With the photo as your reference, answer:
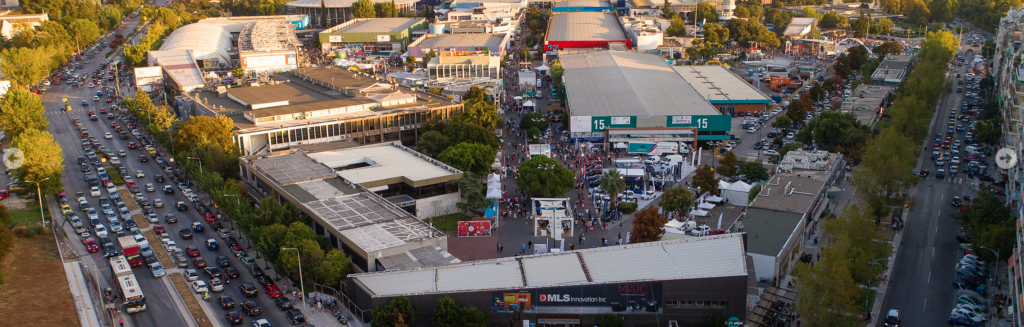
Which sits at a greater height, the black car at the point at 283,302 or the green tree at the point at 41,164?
the green tree at the point at 41,164

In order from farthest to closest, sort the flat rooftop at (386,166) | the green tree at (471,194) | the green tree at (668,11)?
the green tree at (668,11) → the flat rooftop at (386,166) → the green tree at (471,194)

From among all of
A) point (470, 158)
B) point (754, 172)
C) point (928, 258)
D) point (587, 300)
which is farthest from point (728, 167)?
point (587, 300)

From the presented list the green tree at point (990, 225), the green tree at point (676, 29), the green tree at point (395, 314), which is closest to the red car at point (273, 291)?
the green tree at point (395, 314)

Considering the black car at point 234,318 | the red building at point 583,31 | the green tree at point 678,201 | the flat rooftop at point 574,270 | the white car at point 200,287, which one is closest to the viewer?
the flat rooftop at point 574,270

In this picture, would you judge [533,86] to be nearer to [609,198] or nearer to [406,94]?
[406,94]

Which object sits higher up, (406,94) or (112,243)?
(406,94)

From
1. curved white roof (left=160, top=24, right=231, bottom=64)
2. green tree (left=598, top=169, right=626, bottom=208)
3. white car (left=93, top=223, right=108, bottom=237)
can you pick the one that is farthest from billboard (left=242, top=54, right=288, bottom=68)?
green tree (left=598, top=169, right=626, bottom=208)

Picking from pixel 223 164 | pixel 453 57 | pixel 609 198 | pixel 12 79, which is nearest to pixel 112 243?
pixel 223 164

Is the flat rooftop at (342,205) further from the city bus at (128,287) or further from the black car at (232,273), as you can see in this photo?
the city bus at (128,287)

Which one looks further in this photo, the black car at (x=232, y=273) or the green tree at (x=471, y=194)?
the green tree at (x=471, y=194)
